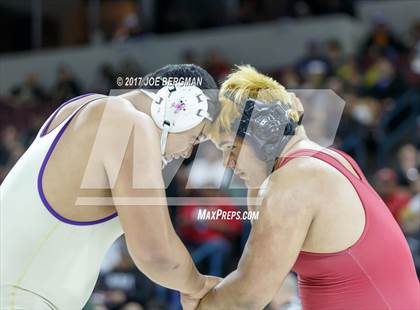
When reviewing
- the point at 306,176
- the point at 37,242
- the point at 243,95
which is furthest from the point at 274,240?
the point at 37,242

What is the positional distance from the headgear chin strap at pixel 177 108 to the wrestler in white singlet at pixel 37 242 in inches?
11.2

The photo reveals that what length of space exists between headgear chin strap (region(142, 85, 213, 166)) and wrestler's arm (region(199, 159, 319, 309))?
1.15ft

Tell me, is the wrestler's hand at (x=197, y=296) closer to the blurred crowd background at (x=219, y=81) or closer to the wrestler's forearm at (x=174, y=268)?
the wrestler's forearm at (x=174, y=268)

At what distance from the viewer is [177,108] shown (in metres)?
2.53

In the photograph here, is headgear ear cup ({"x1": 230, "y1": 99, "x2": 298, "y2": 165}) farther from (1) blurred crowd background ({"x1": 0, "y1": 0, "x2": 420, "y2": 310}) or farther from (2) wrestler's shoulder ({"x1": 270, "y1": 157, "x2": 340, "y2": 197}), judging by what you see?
(1) blurred crowd background ({"x1": 0, "y1": 0, "x2": 420, "y2": 310})

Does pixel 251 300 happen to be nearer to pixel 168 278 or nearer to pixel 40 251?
pixel 168 278

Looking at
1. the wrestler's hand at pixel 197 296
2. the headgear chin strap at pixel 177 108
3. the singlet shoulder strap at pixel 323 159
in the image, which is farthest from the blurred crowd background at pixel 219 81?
the singlet shoulder strap at pixel 323 159

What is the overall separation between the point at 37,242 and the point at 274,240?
69 cm

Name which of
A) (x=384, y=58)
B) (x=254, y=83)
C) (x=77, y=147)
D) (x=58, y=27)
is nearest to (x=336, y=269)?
(x=254, y=83)

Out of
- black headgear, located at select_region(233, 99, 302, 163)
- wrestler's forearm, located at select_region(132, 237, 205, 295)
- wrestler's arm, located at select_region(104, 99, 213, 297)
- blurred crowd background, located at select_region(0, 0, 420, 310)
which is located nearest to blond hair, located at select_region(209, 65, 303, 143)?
black headgear, located at select_region(233, 99, 302, 163)

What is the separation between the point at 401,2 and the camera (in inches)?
432

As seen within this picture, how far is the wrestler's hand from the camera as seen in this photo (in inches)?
102

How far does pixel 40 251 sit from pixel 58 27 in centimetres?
1184

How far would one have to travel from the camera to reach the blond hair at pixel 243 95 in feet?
8.11
